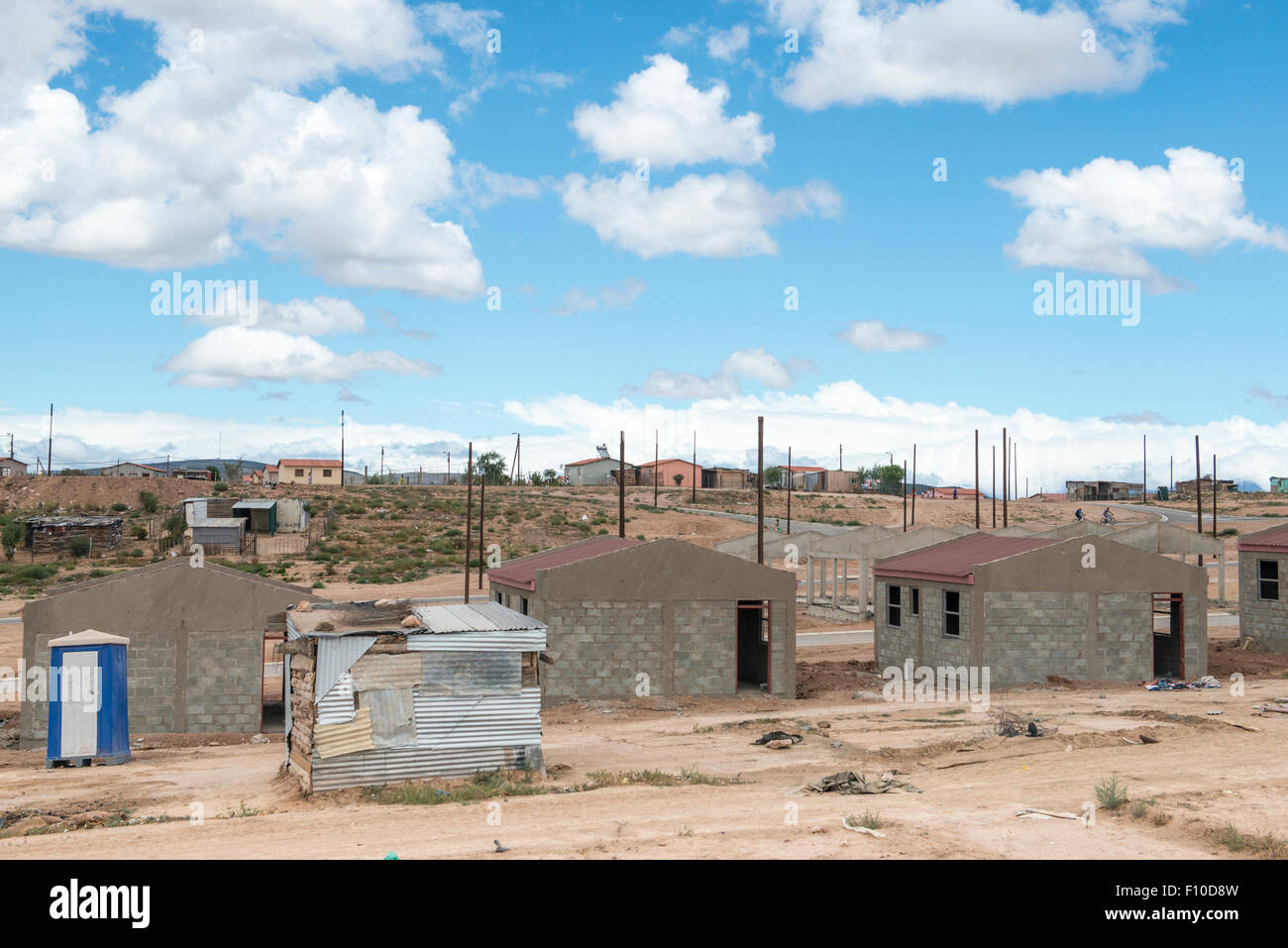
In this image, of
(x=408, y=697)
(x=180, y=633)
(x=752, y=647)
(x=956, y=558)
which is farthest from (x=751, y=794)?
(x=956, y=558)

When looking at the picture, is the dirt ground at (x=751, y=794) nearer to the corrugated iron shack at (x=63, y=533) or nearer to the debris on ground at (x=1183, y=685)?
the debris on ground at (x=1183, y=685)

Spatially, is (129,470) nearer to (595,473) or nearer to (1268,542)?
(595,473)

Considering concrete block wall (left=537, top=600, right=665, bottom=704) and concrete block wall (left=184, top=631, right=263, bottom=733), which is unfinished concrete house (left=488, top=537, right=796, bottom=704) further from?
concrete block wall (left=184, top=631, right=263, bottom=733)

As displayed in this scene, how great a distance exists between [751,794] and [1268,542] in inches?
1040

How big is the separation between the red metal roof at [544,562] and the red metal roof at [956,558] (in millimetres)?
7589

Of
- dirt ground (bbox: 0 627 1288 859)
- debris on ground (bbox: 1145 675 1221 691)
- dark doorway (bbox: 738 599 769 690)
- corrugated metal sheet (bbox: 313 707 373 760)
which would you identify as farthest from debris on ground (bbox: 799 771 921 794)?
debris on ground (bbox: 1145 675 1221 691)

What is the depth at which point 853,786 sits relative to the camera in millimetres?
15578

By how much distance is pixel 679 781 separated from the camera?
54.2ft

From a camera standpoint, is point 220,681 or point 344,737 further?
point 220,681

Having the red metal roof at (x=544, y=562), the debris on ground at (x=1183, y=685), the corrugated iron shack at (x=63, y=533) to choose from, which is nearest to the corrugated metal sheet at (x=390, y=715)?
the red metal roof at (x=544, y=562)

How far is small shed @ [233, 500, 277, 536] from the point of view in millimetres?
65562

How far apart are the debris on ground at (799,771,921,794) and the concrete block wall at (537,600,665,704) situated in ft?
33.7

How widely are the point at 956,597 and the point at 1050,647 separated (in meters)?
2.58

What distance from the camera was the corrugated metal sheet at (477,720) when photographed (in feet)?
52.7
